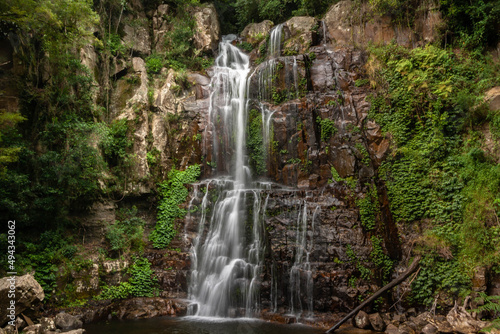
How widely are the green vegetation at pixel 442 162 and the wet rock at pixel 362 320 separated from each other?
6.07 ft

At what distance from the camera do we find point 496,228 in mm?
8578

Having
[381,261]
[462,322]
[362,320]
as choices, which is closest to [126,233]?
[362,320]

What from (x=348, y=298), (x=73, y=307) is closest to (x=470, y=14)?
(x=348, y=298)

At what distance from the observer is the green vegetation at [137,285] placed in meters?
10.1

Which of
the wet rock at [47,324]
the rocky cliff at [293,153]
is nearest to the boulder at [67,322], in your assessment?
the wet rock at [47,324]

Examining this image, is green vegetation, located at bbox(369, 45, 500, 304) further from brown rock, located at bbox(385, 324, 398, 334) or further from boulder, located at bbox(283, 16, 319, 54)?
boulder, located at bbox(283, 16, 319, 54)

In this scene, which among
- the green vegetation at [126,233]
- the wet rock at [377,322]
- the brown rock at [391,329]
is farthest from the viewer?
the green vegetation at [126,233]

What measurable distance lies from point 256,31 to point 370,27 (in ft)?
24.9

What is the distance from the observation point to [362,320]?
855cm

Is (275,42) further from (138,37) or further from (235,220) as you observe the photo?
(235,220)

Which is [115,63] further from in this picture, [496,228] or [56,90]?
[496,228]

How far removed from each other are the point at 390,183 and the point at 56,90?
505 inches

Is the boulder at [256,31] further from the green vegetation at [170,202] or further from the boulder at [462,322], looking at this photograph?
the boulder at [462,322]

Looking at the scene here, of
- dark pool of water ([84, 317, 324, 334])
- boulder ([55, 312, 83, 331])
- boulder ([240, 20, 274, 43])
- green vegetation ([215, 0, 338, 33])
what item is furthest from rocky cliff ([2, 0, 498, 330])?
green vegetation ([215, 0, 338, 33])
